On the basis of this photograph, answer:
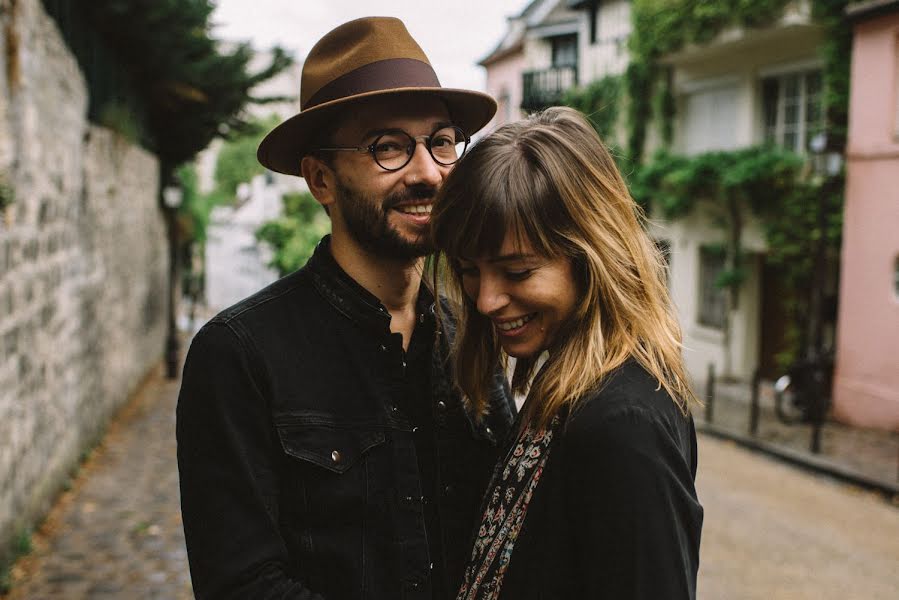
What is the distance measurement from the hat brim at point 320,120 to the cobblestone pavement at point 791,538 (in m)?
4.63

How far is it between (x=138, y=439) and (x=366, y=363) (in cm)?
855

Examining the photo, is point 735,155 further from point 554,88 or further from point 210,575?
point 210,575

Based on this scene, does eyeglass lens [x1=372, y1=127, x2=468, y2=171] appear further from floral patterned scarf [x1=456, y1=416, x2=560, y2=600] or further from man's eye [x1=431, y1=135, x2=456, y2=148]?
floral patterned scarf [x1=456, y1=416, x2=560, y2=600]

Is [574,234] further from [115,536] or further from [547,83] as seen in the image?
[547,83]

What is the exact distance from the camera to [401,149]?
6.93ft

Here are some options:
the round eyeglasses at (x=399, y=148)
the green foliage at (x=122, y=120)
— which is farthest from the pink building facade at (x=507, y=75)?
the round eyeglasses at (x=399, y=148)

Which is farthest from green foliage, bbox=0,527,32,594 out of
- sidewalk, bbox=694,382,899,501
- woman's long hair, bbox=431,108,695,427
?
sidewalk, bbox=694,382,899,501

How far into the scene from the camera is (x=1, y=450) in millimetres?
5215

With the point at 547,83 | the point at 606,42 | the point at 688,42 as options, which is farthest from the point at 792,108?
the point at 547,83

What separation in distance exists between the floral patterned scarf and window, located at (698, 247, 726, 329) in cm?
1484

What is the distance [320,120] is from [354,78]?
0.48ft

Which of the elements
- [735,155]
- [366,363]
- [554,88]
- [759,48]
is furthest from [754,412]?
[554,88]

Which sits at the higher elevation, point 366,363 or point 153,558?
point 366,363

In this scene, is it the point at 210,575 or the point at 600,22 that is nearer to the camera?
the point at 210,575
